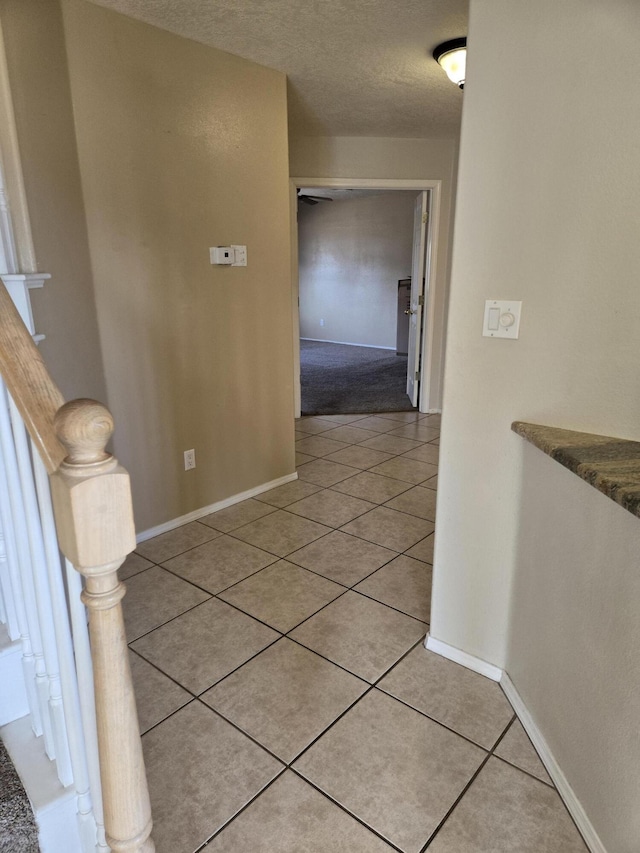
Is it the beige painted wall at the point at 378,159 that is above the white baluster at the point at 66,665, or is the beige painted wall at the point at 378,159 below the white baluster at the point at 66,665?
above

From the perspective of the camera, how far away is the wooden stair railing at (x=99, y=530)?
664mm

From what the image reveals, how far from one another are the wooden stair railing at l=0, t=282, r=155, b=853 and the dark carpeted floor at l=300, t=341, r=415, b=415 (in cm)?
461

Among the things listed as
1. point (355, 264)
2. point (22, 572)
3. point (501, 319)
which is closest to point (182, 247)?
point (501, 319)

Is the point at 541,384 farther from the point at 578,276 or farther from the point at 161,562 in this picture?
the point at 161,562

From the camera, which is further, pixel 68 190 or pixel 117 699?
pixel 68 190

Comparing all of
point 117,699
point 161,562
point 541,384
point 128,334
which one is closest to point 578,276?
point 541,384

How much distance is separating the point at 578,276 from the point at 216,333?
200 cm

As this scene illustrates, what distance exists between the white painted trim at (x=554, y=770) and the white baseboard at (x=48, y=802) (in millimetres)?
Result: 1135

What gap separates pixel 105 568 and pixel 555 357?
1283 millimetres

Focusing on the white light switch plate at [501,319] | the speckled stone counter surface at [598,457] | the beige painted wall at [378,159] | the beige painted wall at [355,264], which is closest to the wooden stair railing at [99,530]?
the speckled stone counter surface at [598,457]

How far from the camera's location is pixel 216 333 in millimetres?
2984

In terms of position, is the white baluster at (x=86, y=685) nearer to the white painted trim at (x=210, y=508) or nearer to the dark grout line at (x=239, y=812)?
the dark grout line at (x=239, y=812)

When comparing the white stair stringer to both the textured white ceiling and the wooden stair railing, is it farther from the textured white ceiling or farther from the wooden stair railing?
the textured white ceiling

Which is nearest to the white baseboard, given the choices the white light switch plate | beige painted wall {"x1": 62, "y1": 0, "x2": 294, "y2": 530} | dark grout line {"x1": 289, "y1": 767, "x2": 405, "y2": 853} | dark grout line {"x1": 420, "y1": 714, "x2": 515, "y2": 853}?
dark grout line {"x1": 289, "y1": 767, "x2": 405, "y2": 853}
